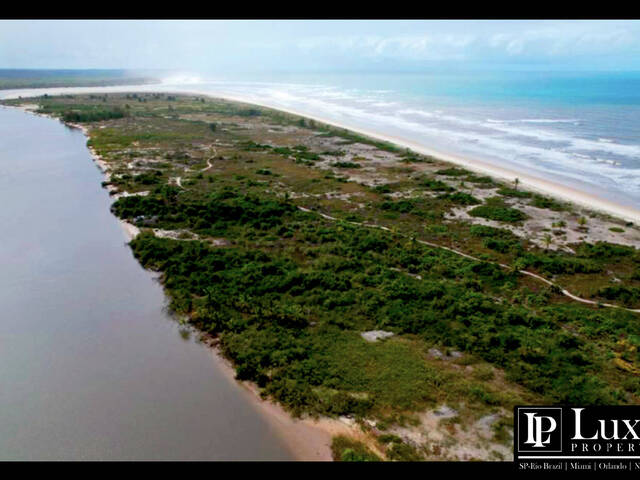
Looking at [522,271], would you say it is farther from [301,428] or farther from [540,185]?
[540,185]

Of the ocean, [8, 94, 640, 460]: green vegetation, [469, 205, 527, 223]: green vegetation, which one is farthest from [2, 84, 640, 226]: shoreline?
[469, 205, 527, 223]: green vegetation

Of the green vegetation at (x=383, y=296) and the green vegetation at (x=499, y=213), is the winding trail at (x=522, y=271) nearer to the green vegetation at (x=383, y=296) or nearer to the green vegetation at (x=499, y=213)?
the green vegetation at (x=383, y=296)

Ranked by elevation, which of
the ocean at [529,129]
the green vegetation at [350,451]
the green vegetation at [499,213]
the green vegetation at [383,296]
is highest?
the ocean at [529,129]

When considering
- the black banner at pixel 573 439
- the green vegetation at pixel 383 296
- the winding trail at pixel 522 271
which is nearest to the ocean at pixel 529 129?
the green vegetation at pixel 383 296

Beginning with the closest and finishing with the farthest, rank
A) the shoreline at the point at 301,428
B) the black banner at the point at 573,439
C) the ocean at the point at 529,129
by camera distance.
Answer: the black banner at the point at 573,439, the shoreline at the point at 301,428, the ocean at the point at 529,129

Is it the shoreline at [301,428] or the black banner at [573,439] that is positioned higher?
the black banner at [573,439]

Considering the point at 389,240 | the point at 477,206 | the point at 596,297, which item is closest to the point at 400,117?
the point at 477,206

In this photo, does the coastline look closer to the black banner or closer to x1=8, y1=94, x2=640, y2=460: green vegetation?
x1=8, y1=94, x2=640, y2=460: green vegetation

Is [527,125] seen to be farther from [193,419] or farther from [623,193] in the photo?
[193,419]
